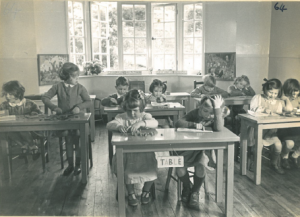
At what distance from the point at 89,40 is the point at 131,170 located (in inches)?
223

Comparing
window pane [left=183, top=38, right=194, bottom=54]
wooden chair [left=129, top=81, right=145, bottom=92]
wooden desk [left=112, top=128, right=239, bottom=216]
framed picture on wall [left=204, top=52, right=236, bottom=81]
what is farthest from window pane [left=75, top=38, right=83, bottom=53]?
wooden desk [left=112, top=128, right=239, bottom=216]

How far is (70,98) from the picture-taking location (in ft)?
13.6

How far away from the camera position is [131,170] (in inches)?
114

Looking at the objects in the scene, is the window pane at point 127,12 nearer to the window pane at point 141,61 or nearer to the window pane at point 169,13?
the window pane at point 169,13

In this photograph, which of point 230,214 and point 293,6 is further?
point 293,6

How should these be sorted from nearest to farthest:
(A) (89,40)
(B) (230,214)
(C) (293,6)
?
1. (B) (230,214)
2. (C) (293,6)
3. (A) (89,40)

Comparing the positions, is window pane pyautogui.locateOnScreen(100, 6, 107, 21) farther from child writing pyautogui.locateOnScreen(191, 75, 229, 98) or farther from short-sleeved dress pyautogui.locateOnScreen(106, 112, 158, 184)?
short-sleeved dress pyautogui.locateOnScreen(106, 112, 158, 184)

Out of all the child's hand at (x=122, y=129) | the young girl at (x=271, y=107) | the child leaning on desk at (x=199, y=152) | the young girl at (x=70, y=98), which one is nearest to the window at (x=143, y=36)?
the young girl at (x=70, y=98)

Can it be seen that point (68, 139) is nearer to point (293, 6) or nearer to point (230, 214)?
point (230, 214)

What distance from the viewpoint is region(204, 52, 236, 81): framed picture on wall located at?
7.04 m

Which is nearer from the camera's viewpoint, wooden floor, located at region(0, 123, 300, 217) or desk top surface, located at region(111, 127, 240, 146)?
desk top surface, located at region(111, 127, 240, 146)

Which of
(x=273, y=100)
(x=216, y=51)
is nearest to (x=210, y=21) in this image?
(x=216, y=51)

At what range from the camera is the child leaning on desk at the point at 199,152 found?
2.94 m

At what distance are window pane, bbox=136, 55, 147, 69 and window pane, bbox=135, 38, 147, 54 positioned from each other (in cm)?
14
